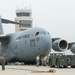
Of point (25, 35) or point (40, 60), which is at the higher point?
point (25, 35)

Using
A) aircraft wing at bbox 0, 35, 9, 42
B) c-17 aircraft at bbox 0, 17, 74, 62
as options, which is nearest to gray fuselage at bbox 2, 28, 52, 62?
c-17 aircraft at bbox 0, 17, 74, 62

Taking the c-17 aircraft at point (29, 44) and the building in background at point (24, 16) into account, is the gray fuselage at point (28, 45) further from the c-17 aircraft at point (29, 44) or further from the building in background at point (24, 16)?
the building in background at point (24, 16)

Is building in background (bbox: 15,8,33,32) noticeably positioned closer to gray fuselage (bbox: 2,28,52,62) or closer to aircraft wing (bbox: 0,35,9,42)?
aircraft wing (bbox: 0,35,9,42)

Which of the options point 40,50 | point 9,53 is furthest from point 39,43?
point 9,53

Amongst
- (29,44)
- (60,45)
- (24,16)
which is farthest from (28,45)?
(24,16)

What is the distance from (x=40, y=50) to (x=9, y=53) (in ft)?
23.5

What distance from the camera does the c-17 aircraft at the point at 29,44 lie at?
110 ft

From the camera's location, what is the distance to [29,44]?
35.4 metres

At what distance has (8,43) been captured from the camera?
39938 mm

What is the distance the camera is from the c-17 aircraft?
110 ft

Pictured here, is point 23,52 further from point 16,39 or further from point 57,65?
point 57,65

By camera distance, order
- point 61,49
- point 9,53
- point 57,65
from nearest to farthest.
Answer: point 57,65 < point 61,49 < point 9,53

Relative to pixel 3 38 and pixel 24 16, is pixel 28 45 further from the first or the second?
pixel 24 16

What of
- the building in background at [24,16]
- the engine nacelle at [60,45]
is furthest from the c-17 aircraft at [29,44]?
the building in background at [24,16]
